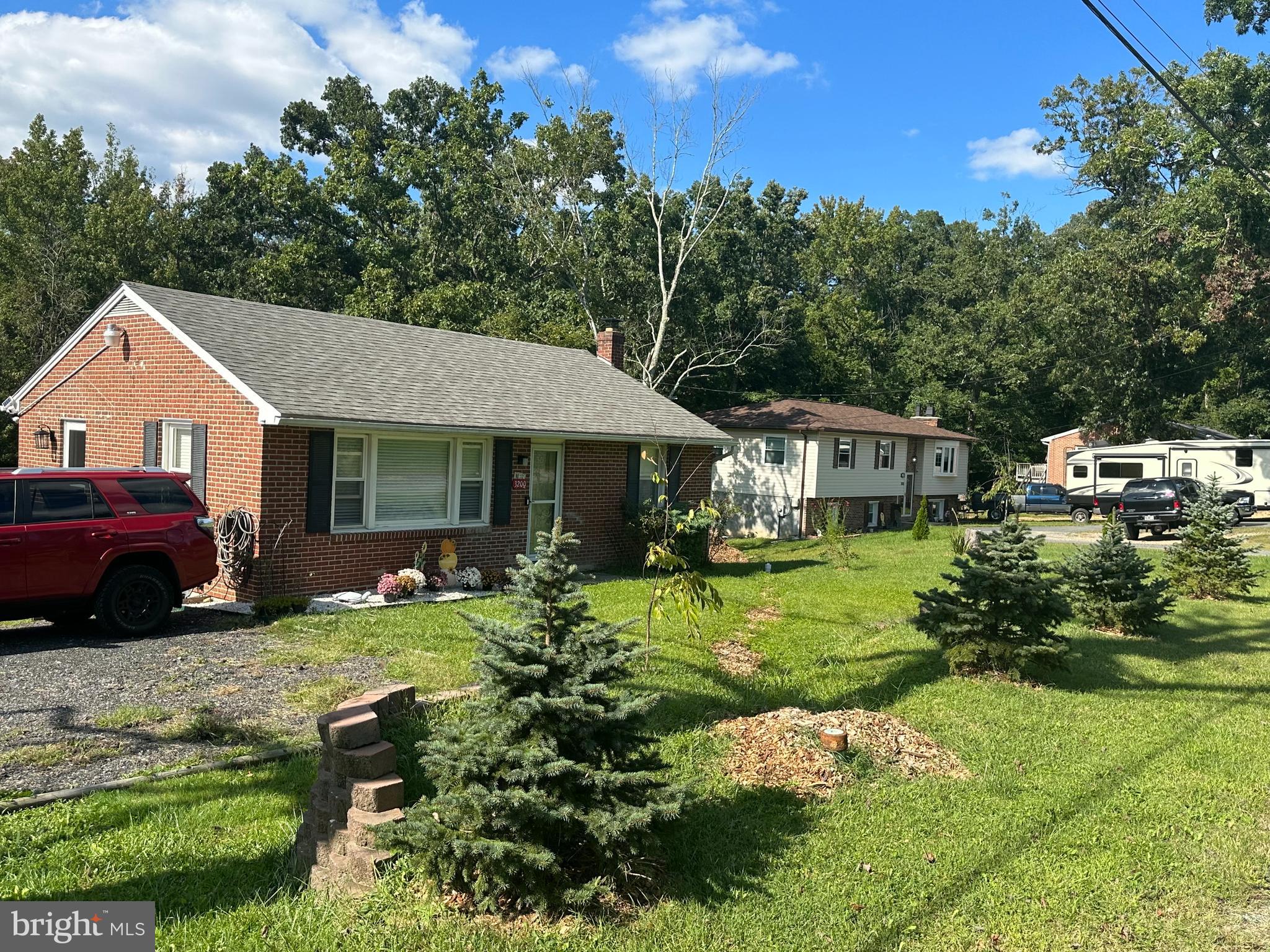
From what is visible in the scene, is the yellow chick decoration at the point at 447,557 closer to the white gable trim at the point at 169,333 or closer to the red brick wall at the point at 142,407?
the red brick wall at the point at 142,407

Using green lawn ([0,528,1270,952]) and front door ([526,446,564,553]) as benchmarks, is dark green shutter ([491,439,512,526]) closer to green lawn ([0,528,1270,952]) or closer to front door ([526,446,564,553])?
front door ([526,446,564,553])

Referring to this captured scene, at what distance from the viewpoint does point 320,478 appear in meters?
12.0

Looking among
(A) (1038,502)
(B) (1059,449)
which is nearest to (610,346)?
(A) (1038,502)

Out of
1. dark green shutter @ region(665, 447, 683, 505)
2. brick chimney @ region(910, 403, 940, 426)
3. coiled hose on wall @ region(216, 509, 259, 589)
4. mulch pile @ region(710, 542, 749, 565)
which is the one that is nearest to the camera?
coiled hose on wall @ region(216, 509, 259, 589)

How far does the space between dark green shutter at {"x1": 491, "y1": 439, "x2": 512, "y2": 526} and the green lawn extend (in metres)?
5.90

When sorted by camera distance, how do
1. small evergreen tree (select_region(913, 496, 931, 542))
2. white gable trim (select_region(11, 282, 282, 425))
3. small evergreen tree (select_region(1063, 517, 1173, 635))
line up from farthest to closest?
small evergreen tree (select_region(913, 496, 931, 542)), small evergreen tree (select_region(1063, 517, 1173, 635)), white gable trim (select_region(11, 282, 282, 425))

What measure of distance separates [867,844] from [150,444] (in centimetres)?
1278

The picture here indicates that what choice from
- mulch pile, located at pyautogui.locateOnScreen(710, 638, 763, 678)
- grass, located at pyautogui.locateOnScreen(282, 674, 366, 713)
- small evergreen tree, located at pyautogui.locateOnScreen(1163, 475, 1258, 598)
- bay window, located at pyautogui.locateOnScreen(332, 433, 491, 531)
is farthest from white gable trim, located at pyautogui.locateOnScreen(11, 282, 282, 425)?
small evergreen tree, located at pyautogui.locateOnScreen(1163, 475, 1258, 598)

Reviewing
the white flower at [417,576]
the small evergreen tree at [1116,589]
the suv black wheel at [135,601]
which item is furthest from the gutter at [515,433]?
the small evergreen tree at [1116,589]

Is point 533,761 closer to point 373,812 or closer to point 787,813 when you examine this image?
point 373,812

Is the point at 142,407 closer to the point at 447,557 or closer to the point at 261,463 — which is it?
the point at 261,463

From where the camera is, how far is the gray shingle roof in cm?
1238

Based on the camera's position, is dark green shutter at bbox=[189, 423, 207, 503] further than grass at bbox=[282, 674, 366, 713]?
Yes

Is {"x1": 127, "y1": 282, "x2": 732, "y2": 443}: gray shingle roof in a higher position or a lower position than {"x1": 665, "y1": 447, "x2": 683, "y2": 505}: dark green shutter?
higher
